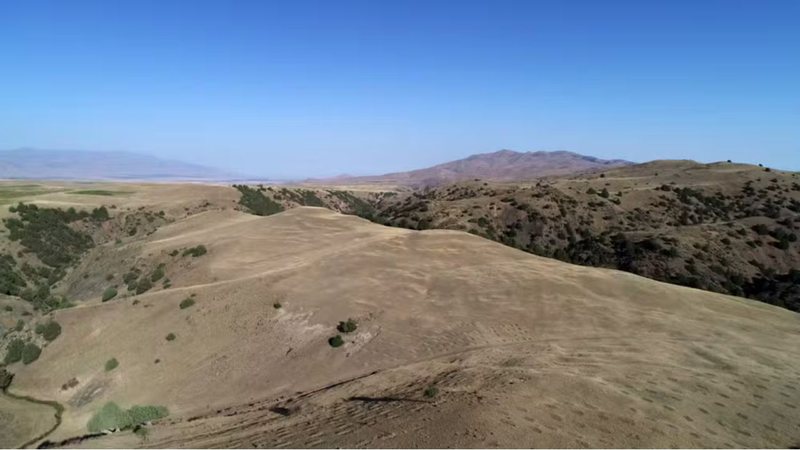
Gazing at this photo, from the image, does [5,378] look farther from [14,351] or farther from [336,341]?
[336,341]

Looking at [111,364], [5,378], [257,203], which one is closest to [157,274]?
[5,378]

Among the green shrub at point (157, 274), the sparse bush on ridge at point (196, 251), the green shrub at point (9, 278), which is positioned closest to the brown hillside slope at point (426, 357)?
the sparse bush on ridge at point (196, 251)

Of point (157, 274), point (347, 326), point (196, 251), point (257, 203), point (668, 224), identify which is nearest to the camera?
point (347, 326)

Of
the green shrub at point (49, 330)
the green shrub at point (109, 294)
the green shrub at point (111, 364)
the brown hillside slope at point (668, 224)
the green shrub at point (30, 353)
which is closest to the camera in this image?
the green shrub at point (111, 364)

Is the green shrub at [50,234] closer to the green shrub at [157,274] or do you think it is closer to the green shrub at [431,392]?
the green shrub at [157,274]

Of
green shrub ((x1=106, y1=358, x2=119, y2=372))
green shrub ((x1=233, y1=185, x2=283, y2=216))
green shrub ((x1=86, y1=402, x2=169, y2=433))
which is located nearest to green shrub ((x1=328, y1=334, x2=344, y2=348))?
green shrub ((x1=86, y1=402, x2=169, y2=433))

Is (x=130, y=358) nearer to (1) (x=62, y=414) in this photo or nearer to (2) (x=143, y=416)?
(1) (x=62, y=414)
